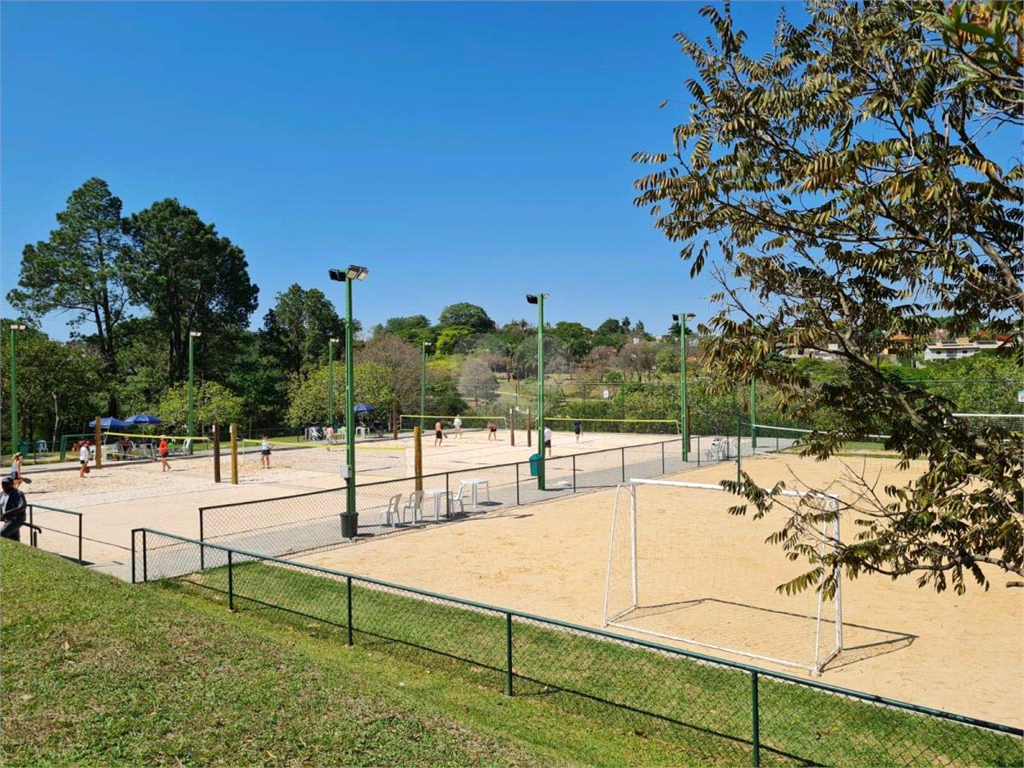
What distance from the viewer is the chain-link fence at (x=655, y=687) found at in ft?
22.9

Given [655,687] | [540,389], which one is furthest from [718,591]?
[540,389]

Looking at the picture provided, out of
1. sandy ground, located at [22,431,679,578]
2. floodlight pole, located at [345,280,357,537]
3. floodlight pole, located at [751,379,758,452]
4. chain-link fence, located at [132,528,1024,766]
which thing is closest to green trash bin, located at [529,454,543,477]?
sandy ground, located at [22,431,679,578]

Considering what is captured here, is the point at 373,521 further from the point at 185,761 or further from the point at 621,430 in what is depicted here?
the point at 621,430

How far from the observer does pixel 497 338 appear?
94.8m

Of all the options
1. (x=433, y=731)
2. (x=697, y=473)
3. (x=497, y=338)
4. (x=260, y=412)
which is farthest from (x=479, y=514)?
(x=497, y=338)

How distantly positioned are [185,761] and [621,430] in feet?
161

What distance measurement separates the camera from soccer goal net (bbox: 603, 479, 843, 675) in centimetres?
1029

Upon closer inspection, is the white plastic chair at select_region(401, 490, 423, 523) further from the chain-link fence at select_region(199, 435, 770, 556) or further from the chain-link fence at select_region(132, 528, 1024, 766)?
the chain-link fence at select_region(132, 528, 1024, 766)

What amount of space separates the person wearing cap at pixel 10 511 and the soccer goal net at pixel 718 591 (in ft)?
35.6

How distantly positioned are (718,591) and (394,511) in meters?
9.42

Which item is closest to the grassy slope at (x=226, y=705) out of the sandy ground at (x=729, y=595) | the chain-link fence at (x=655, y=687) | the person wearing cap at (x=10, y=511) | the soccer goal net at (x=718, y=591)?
the chain-link fence at (x=655, y=687)

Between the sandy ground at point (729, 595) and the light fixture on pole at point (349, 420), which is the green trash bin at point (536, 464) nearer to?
the sandy ground at point (729, 595)

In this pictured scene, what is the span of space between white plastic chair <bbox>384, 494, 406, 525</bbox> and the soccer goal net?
5.46m

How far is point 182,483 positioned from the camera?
2878cm
